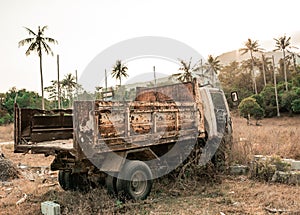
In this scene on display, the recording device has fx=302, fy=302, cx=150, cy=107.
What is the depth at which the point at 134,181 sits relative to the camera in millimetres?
4969

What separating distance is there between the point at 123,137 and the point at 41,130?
2.06m

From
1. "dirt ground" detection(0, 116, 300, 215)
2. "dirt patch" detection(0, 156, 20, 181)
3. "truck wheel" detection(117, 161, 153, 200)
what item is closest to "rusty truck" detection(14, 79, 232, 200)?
"truck wheel" detection(117, 161, 153, 200)

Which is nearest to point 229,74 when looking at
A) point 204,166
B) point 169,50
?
point 169,50

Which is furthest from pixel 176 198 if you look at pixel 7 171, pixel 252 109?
pixel 252 109

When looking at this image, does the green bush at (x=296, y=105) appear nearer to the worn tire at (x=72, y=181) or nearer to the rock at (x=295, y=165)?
the rock at (x=295, y=165)

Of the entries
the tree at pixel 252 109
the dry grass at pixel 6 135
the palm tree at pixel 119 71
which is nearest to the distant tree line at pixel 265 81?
the tree at pixel 252 109

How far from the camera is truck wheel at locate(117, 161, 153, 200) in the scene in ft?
15.5

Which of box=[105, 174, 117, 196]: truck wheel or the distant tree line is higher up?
the distant tree line

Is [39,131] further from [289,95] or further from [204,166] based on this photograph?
[289,95]

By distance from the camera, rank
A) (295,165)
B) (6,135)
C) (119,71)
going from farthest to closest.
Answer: (119,71)
(6,135)
(295,165)

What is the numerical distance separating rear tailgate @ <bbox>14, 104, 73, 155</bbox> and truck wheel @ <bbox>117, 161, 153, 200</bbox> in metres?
0.99

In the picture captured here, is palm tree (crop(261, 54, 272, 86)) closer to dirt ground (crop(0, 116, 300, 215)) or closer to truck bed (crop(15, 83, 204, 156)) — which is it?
dirt ground (crop(0, 116, 300, 215))

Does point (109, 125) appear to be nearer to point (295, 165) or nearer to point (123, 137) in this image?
point (123, 137)

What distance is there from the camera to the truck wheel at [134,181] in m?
4.73
